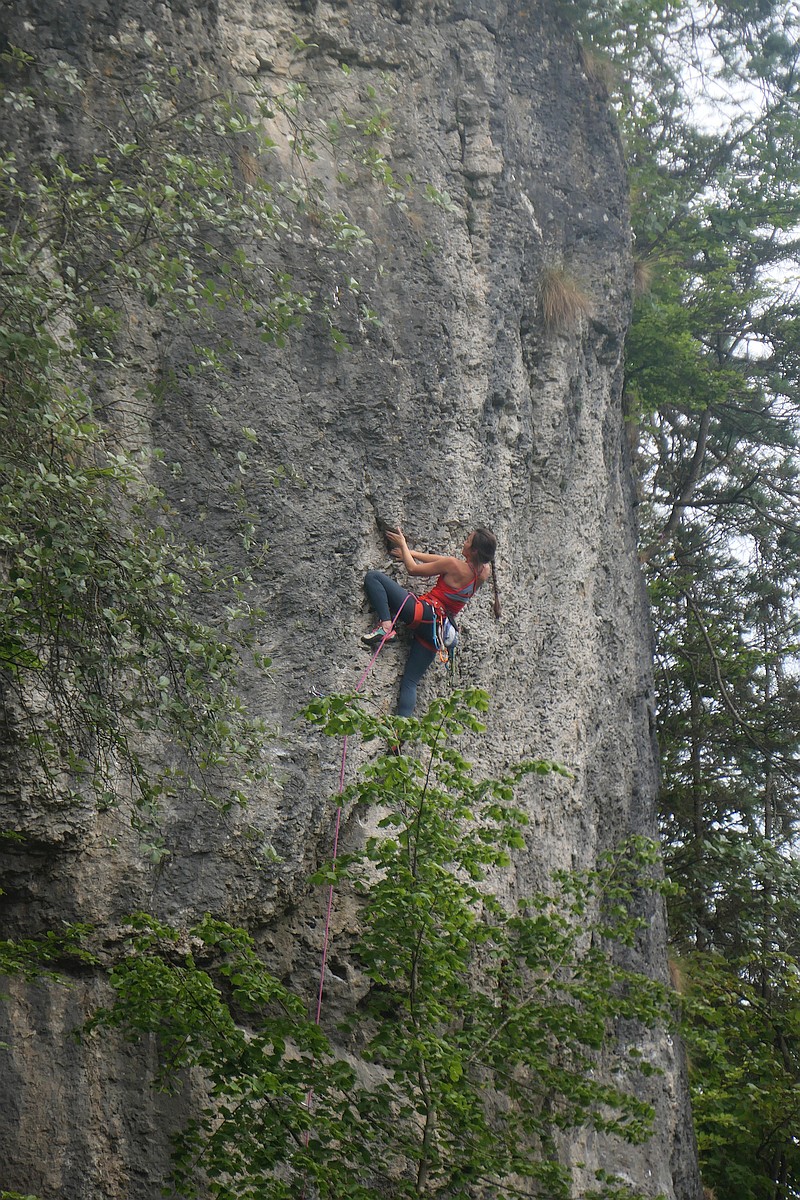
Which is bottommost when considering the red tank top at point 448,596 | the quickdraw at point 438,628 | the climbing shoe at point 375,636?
the climbing shoe at point 375,636

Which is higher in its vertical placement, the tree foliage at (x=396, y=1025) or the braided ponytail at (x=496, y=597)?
the braided ponytail at (x=496, y=597)

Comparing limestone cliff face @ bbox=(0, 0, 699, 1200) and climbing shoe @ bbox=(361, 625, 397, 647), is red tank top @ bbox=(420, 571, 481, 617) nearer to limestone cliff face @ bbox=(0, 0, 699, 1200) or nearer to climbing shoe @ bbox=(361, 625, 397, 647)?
climbing shoe @ bbox=(361, 625, 397, 647)

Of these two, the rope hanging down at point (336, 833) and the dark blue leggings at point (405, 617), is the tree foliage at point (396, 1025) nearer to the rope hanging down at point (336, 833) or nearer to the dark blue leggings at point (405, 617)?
the rope hanging down at point (336, 833)

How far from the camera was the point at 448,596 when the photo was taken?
23.4ft

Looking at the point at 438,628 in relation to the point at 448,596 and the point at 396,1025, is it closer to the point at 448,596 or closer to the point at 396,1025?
the point at 448,596

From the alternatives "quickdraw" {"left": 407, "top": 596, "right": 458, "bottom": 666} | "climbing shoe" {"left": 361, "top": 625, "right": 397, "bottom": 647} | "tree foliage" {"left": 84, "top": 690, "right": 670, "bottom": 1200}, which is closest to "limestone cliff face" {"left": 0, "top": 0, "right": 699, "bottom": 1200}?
"climbing shoe" {"left": 361, "top": 625, "right": 397, "bottom": 647}

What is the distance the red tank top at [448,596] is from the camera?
23.4 feet

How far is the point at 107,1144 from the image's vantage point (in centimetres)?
543

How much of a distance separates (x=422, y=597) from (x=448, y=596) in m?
0.17

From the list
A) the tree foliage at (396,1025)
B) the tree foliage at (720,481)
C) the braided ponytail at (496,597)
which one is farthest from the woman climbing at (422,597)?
the tree foliage at (720,481)

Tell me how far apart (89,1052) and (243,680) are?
2071 millimetres

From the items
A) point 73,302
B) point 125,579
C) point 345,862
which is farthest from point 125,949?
point 73,302

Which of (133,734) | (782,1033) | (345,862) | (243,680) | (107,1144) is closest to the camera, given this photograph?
(345,862)

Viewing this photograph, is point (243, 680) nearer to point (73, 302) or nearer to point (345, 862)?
point (345, 862)
